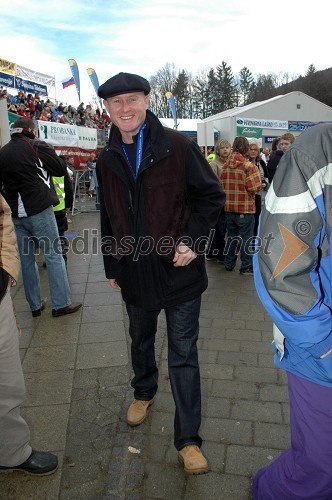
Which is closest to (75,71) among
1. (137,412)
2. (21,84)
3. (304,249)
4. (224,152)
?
(21,84)

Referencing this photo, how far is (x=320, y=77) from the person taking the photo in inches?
2852

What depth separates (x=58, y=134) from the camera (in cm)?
1084

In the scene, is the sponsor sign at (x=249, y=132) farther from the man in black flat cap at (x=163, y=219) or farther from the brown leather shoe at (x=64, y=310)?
the man in black flat cap at (x=163, y=219)

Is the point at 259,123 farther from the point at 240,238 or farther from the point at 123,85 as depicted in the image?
the point at 123,85

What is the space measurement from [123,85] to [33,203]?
2.34m

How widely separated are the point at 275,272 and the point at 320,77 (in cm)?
8166

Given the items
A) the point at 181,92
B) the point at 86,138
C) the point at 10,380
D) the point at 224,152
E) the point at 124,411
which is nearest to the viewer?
the point at 10,380

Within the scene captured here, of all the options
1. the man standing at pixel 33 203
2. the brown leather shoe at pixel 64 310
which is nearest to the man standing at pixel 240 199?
the man standing at pixel 33 203

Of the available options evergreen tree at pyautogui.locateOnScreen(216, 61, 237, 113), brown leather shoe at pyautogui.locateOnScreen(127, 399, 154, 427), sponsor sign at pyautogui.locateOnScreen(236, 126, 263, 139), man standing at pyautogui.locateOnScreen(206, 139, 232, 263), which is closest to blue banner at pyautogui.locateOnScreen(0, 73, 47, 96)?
man standing at pyautogui.locateOnScreen(206, 139, 232, 263)

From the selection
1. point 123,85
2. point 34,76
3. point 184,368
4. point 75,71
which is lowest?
point 184,368

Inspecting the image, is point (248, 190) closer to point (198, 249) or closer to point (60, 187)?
point (60, 187)

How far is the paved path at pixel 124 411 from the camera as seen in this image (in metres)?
2.20

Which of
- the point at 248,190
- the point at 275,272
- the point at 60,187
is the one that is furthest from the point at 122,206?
the point at 60,187

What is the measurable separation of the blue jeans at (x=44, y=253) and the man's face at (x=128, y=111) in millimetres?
2317
